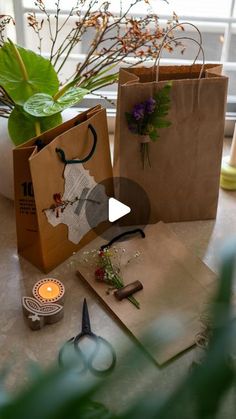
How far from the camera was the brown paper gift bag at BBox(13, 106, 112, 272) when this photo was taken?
29.2 inches

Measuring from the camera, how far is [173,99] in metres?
0.81

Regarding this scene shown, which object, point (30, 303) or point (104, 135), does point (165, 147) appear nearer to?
point (104, 135)

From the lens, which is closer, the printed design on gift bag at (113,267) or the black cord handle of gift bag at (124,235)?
the printed design on gift bag at (113,267)

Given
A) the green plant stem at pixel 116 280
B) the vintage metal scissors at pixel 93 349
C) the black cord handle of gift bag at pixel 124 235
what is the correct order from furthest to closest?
the black cord handle of gift bag at pixel 124 235, the green plant stem at pixel 116 280, the vintage metal scissors at pixel 93 349

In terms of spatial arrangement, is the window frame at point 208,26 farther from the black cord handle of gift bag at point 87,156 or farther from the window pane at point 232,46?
the black cord handle of gift bag at point 87,156

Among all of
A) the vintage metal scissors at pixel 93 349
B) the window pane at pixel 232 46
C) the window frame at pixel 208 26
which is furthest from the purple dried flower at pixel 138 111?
the window pane at pixel 232 46

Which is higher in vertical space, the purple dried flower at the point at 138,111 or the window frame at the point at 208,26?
the window frame at the point at 208,26

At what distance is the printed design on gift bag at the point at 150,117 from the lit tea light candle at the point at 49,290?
0.99ft

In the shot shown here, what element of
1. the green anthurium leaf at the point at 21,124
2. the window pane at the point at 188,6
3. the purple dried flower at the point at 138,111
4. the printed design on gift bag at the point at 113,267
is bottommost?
the printed design on gift bag at the point at 113,267

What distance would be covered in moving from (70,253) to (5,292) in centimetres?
14

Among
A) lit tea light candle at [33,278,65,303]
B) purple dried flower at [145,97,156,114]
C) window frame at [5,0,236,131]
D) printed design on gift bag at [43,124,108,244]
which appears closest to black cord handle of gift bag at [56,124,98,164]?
printed design on gift bag at [43,124,108,244]

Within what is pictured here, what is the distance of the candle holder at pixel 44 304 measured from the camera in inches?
28.1
